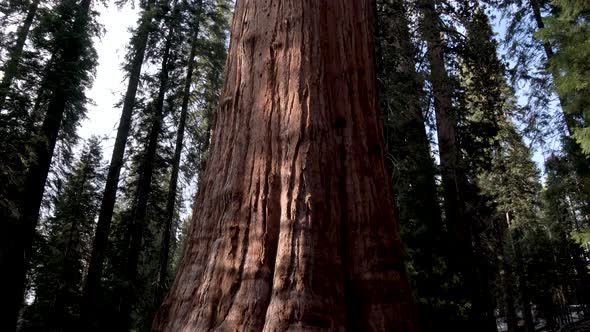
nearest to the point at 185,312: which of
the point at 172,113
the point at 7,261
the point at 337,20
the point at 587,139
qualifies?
the point at 337,20

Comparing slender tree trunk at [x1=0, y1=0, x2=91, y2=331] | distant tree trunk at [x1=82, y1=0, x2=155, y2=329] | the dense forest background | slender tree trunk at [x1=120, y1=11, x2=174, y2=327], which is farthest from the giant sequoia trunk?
distant tree trunk at [x1=82, y1=0, x2=155, y2=329]

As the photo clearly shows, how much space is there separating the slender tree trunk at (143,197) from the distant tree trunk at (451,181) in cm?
913

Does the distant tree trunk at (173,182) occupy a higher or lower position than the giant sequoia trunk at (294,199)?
higher

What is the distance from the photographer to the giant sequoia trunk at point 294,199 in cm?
239

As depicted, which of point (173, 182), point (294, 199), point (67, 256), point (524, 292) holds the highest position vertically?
point (173, 182)

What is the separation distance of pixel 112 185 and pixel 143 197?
4.38 feet

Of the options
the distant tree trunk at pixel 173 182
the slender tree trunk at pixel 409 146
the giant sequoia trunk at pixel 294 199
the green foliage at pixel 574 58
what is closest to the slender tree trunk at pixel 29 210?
the distant tree trunk at pixel 173 182

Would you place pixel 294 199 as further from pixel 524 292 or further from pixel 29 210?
pixel 524 292

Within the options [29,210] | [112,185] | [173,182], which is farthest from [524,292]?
[29,210]

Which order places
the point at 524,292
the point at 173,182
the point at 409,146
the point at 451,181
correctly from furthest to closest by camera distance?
the point at 524,292 < the point at 173,182 < the point at 451,181 < the point at 409,146

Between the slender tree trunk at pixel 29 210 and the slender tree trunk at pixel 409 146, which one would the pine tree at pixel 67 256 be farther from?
the slender tree trunk at pixel 409 146

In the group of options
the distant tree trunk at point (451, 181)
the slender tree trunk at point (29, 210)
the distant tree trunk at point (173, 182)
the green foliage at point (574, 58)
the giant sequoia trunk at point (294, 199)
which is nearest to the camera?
the giant sequoia trunk at point (294, 199)

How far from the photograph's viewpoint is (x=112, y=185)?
1459 cm

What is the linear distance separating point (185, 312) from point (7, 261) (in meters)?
13.0
